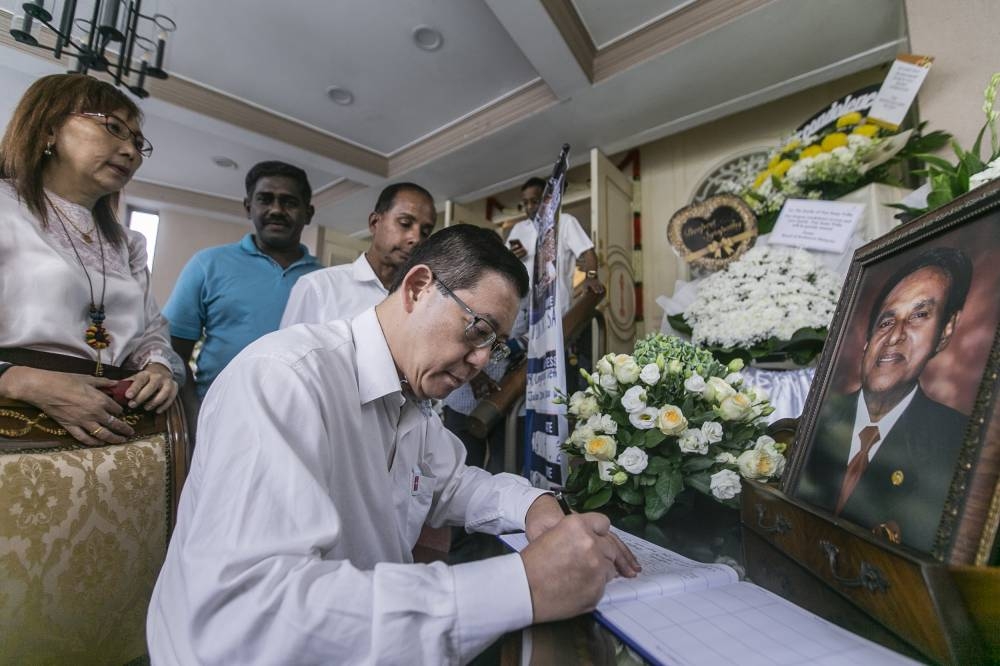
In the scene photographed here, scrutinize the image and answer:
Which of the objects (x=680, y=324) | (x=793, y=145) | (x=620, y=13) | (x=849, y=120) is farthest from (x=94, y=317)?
(x=620, y=13)

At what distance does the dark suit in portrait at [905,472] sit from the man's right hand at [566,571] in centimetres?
31

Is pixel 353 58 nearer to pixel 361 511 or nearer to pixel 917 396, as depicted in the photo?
pixel 361 511

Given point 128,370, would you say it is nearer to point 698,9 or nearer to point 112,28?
point 112,28

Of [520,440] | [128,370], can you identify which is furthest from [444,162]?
[128,370]

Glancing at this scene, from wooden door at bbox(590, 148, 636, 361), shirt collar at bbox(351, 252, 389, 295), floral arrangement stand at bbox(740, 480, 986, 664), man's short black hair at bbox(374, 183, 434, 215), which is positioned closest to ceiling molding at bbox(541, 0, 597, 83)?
wooden door at bbox(590, 148, 636, 361)

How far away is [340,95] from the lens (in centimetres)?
399

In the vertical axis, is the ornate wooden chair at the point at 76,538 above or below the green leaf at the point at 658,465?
below

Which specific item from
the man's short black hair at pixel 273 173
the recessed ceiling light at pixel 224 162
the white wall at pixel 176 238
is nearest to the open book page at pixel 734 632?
the man's short black hair at pixel 273 173

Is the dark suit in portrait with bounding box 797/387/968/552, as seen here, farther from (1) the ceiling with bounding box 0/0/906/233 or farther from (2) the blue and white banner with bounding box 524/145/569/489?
(1) the ceiling with bounding box 0/0/906/233

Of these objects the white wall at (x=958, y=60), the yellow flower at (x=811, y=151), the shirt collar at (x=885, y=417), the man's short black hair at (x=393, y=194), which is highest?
the white wall at (x=958, y=60)

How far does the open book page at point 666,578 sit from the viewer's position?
1.97ft

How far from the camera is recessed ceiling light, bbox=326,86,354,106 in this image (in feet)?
12.8

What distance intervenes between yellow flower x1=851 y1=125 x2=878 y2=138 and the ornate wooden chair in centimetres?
237

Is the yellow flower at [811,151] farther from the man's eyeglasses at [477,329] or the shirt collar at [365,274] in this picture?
the shirt collar at [365,274]
